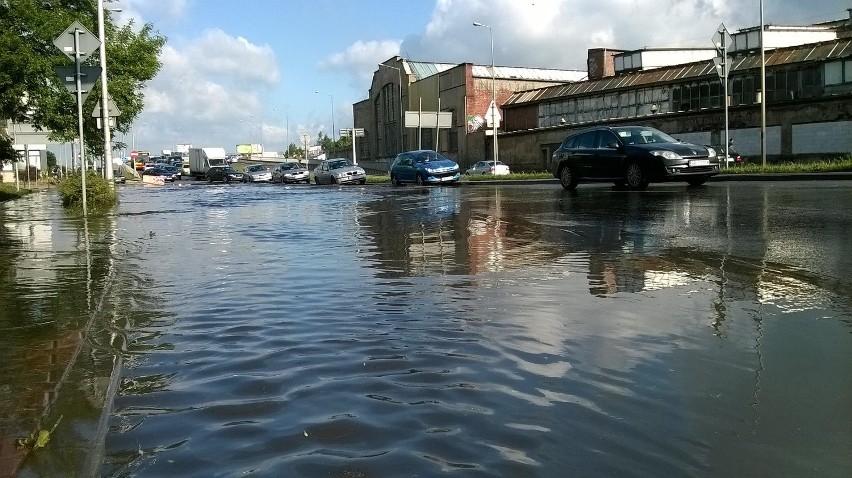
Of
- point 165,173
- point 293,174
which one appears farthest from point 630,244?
point 165,173

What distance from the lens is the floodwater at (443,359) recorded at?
3359mm

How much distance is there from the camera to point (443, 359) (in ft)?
15.9

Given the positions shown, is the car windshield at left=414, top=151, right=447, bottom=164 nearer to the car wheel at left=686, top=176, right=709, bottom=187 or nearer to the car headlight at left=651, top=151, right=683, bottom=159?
the car wheel at left=686, top=176, right=709, bottom=187

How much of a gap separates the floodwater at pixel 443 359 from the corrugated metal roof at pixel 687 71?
41212mm

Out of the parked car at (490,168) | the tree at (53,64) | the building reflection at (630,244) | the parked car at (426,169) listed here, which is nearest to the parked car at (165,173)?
the parked car at (490,168)

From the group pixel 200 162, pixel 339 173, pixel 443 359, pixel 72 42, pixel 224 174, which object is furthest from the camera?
pixel 200 162

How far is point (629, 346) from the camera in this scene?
5023 millimetres

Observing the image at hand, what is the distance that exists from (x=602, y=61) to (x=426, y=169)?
4085cm

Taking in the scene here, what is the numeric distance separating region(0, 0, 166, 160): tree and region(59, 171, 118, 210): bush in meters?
11.4

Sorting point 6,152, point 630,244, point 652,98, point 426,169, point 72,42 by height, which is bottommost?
point 630,244

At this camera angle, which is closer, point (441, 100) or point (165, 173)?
point (441, 100)

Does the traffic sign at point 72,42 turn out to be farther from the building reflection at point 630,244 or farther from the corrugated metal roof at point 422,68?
the corrugated metal roof at point 422,68

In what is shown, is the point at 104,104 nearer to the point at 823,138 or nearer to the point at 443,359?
the point at 443,359

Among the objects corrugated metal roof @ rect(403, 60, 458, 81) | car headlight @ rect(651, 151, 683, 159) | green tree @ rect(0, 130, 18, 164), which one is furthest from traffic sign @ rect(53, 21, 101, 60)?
corrugated metal roof @ rect(403, 60, 458, 81)
